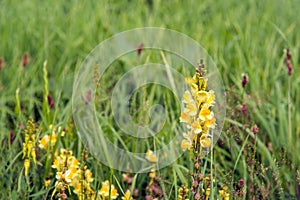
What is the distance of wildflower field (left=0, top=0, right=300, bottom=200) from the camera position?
1.90 meters

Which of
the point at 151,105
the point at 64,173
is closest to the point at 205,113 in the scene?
the point at 64,173

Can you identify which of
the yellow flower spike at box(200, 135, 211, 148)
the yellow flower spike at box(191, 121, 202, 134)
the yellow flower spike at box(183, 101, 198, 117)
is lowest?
the yellow flower spike at box(200, 135, 211, 148)

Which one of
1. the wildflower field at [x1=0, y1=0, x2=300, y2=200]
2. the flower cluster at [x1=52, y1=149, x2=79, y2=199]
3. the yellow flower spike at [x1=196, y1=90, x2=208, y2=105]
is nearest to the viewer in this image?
the yellow flower spike at [x1=196, y1=90, x2=208, y2=105]

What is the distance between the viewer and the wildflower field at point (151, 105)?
6.23 feet

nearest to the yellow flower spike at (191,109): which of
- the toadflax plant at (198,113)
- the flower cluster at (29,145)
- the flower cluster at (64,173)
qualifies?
the toadflax plant at (198,113)

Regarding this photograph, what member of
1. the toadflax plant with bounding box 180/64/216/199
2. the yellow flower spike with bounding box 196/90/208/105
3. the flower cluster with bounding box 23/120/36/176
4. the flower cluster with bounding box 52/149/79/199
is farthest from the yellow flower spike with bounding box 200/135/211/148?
the flower cluster with bounding box 23/120/36/176

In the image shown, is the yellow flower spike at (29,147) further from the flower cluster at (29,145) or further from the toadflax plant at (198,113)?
the toadflax plant at (198,113)

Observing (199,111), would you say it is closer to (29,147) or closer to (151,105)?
(29,147)

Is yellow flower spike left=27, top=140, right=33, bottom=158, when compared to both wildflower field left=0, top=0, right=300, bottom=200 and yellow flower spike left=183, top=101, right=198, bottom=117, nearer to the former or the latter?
wildflower field left=0, top=0, right=300, bottom=200

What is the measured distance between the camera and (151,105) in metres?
2.58

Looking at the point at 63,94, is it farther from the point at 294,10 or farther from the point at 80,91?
the point at 294,10

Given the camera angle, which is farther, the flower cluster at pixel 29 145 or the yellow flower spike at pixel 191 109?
the flower cluster at pixel 29 145

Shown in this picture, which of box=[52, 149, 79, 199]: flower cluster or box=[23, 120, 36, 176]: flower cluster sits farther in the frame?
box=[23, 120, 36, 176]: flower cluster

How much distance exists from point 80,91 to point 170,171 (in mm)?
633
